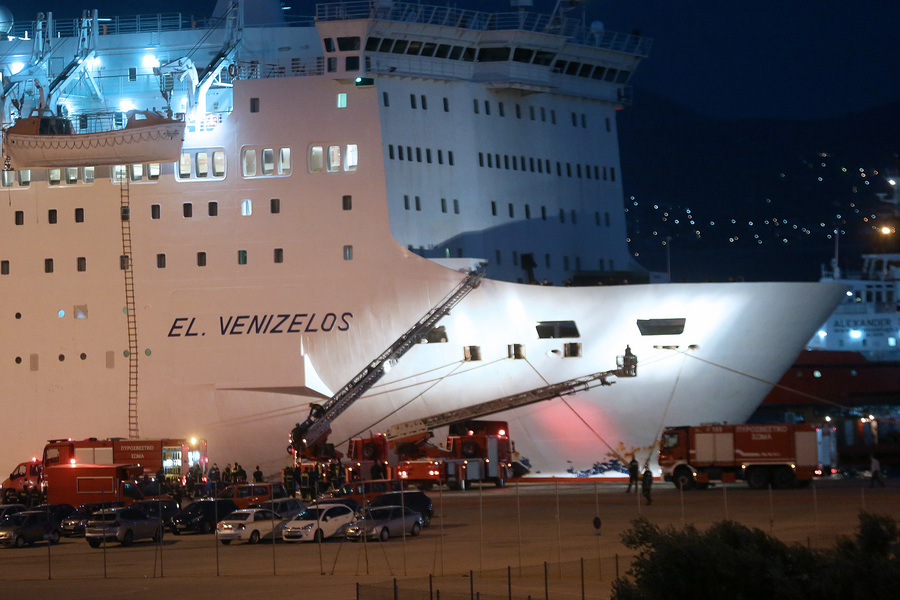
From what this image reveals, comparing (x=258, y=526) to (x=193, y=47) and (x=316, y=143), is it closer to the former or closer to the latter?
(x=316, y=143)

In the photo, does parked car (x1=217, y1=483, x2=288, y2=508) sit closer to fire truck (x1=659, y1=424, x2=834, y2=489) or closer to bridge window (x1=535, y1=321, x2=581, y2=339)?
bridge window (x1=535, y1=321, x2=581, y2=339)

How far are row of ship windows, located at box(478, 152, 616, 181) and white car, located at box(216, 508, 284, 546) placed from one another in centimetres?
1098

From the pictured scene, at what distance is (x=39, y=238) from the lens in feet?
89.4

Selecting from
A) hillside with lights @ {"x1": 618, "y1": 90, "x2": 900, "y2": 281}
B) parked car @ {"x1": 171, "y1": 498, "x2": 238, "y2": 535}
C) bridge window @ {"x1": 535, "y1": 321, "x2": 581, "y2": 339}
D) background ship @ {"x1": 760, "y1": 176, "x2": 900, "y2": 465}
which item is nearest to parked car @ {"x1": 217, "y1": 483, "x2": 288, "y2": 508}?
parked car @ {"x1": 171, "y1": 498, "x2": 238, "y2": 535}

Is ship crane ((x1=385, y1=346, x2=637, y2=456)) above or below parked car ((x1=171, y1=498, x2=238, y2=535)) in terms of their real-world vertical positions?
above

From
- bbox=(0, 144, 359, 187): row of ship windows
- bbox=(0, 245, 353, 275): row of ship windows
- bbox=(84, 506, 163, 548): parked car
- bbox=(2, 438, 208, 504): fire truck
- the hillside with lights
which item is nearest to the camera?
bbox=(84, 506, 163, 548): parked car

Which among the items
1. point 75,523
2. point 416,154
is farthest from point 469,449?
point 75,523

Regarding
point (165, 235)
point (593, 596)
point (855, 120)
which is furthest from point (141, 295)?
point (855, 120)

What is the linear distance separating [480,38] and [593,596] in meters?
17.1

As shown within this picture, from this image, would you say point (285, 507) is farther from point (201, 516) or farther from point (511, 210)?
point (511, 210)

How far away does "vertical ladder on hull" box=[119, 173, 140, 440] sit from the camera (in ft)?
86.9

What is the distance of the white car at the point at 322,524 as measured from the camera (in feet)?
59.3

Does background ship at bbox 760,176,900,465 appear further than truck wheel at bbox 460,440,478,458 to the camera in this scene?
Yes

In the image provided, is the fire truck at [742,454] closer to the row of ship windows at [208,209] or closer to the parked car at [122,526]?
the row of ship windows at [208,209]
